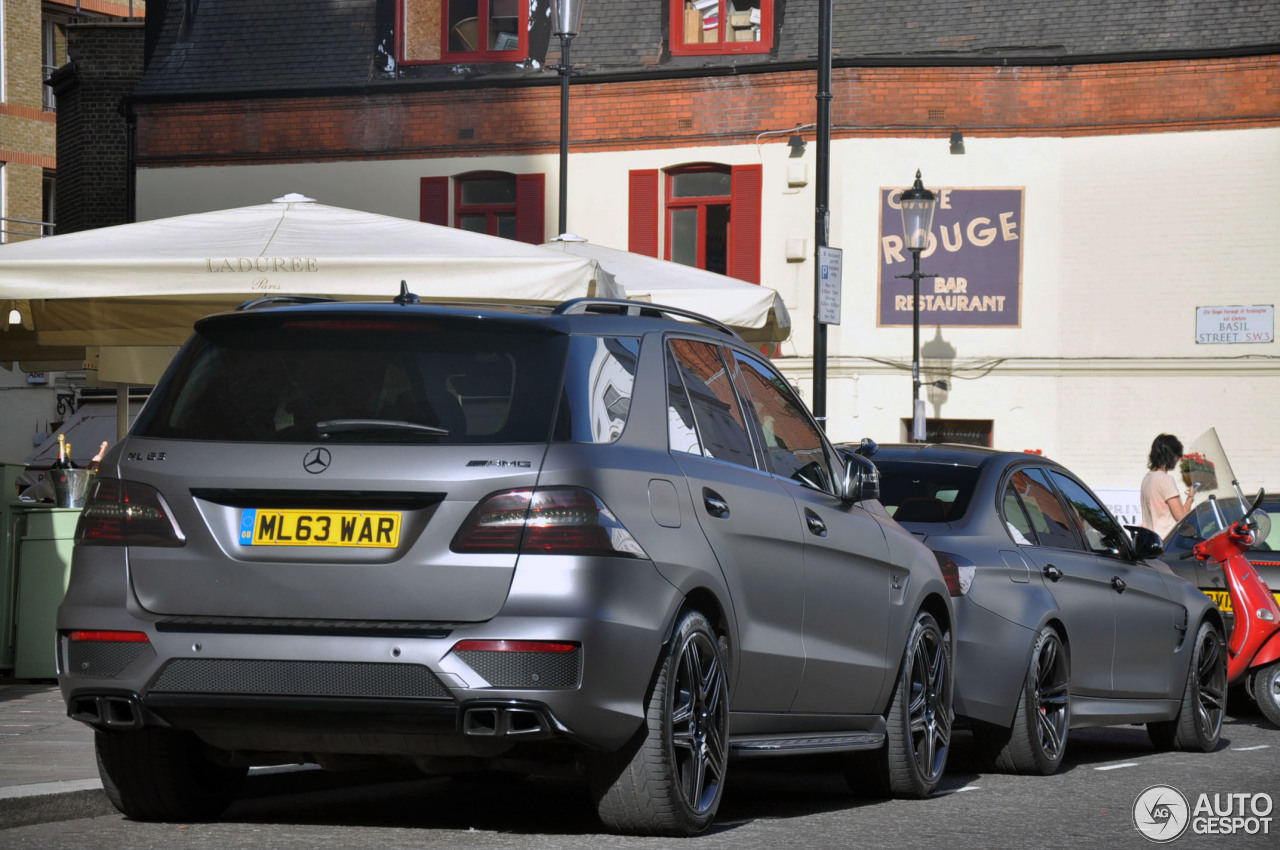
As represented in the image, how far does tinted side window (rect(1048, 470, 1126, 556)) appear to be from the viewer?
1020cm

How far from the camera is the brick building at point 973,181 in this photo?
26.9 meters

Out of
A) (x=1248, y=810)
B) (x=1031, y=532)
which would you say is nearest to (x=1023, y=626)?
(x=1031, y=532)

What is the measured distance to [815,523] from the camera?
723cm

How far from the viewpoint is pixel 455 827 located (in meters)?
6.55

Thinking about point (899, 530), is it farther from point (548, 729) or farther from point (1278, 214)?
point (1278, 214)

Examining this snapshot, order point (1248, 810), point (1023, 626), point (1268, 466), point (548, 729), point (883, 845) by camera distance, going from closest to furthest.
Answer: point (548, 729)
point (883, 845)
point (1248, 810)
point (1023, 626)
point (1268, 466)

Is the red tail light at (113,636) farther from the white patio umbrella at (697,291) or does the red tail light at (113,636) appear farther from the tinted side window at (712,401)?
the white patio umbrella at (697,291)

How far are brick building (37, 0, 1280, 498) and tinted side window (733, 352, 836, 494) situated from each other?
18411 millimetres

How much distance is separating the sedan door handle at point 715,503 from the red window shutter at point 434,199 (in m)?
23.9

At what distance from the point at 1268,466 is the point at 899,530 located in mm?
20069

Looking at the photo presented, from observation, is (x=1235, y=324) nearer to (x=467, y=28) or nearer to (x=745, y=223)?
(x=745, y=223)

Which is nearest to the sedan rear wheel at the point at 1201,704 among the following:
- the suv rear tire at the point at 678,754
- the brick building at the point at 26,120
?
the suv rear tire at the point at 678,754


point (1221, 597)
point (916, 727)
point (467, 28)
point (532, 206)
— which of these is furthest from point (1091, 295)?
point (916, 727)

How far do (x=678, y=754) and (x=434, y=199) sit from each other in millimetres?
24429
